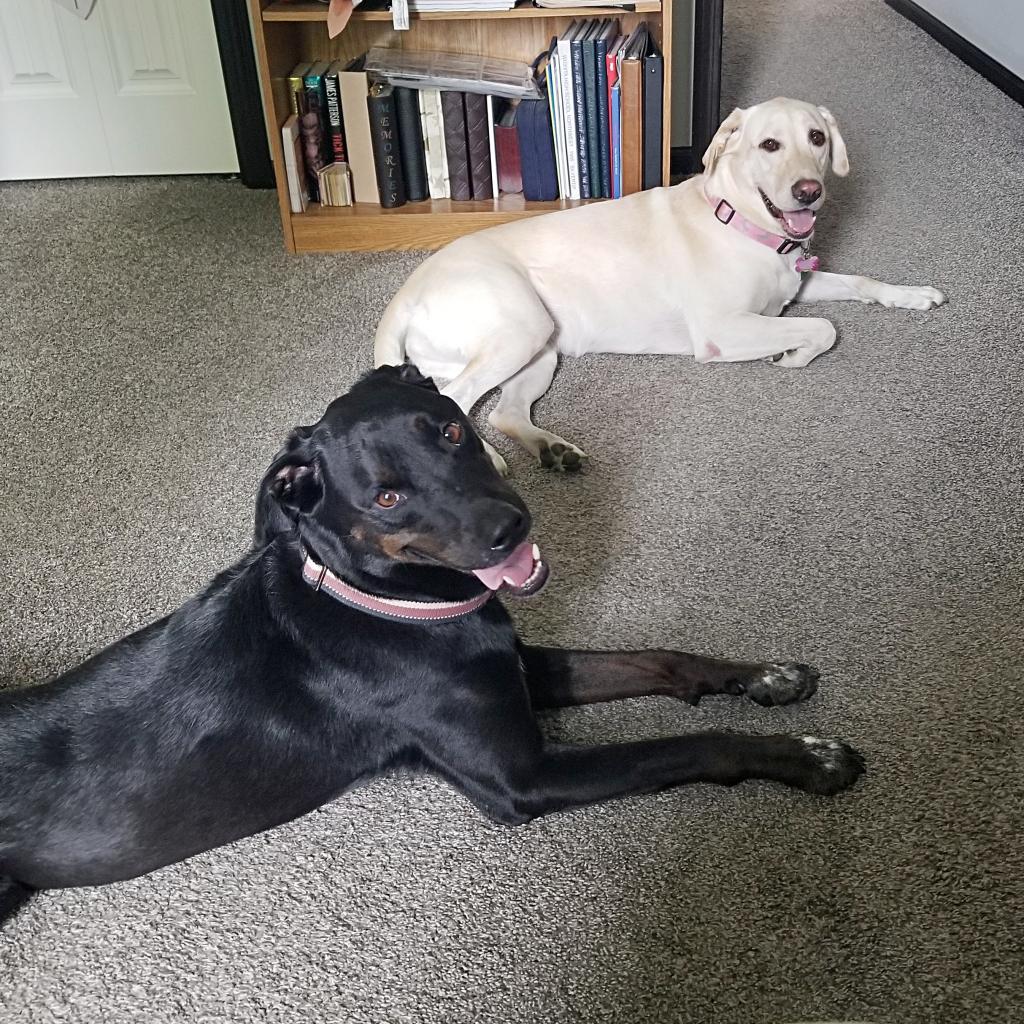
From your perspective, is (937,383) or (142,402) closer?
(937,383)

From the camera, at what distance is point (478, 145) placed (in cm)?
310

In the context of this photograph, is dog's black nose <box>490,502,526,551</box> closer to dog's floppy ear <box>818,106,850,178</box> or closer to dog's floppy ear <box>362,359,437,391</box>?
dog's floppy ear <box>362,359,437,391</box>

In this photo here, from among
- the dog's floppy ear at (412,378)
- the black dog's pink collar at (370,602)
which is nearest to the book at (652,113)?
the dog's floppy ear at (412,378)

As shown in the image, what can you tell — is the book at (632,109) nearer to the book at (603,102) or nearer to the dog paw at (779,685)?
the book at (603,102)

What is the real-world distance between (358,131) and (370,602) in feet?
6.89

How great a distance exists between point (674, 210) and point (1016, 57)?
6.56 feet

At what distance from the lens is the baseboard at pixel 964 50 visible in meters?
3.79

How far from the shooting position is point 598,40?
294 centimetres

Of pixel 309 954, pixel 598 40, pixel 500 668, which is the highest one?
pixel 598 40

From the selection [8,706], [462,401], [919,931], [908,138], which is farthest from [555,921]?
[908,138]

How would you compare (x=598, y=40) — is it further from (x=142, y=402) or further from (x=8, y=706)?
(x=8, y=706)

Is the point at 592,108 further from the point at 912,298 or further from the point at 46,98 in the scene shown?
the point at 46,98

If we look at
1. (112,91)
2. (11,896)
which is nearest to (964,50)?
(112,91)

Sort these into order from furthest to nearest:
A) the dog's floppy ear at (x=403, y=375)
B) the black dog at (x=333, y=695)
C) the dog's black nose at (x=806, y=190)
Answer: the dog's black nose at (x=806, y=190) < the dog's floppy ear at (x=403, y=375) < the black dog at (x=333, y=695)
